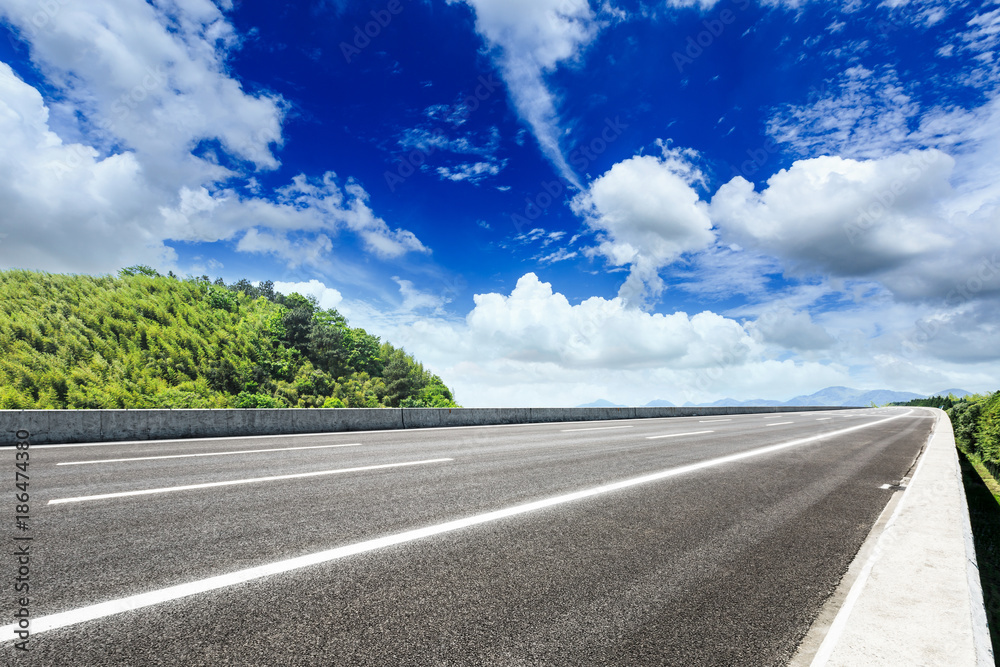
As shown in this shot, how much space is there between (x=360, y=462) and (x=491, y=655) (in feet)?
18.6

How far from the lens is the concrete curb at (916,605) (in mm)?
2184

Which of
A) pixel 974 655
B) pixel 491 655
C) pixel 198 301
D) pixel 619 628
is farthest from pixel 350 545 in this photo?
pixel 198 301

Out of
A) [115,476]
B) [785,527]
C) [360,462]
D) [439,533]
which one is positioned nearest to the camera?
[439,533]

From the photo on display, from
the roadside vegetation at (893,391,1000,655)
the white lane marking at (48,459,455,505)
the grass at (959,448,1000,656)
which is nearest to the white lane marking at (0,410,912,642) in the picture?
the white lane marking at (48,459,455,505)

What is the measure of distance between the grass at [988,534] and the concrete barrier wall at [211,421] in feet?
45.1

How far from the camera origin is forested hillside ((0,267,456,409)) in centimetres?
2811

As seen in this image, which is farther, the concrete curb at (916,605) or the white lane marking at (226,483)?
the white lane marking at (226,483)

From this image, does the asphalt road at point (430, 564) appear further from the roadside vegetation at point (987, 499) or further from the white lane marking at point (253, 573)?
the roadside vegetation at point (987, 499)

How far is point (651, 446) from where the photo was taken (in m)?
10.6

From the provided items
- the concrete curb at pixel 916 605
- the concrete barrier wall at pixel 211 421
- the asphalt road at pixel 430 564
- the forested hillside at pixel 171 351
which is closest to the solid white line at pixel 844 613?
the concrete curb at pixel 916 605

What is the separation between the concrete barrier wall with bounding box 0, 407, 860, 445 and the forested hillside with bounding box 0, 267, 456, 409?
21.4m

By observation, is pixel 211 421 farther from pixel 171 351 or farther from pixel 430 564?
pixel 171 351

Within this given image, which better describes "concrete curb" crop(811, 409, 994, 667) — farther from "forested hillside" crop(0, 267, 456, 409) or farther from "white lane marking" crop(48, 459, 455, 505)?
"forested hillside" crop(0, 267, 456, 409)

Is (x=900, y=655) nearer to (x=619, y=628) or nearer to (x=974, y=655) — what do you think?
(x=974, y=655)
